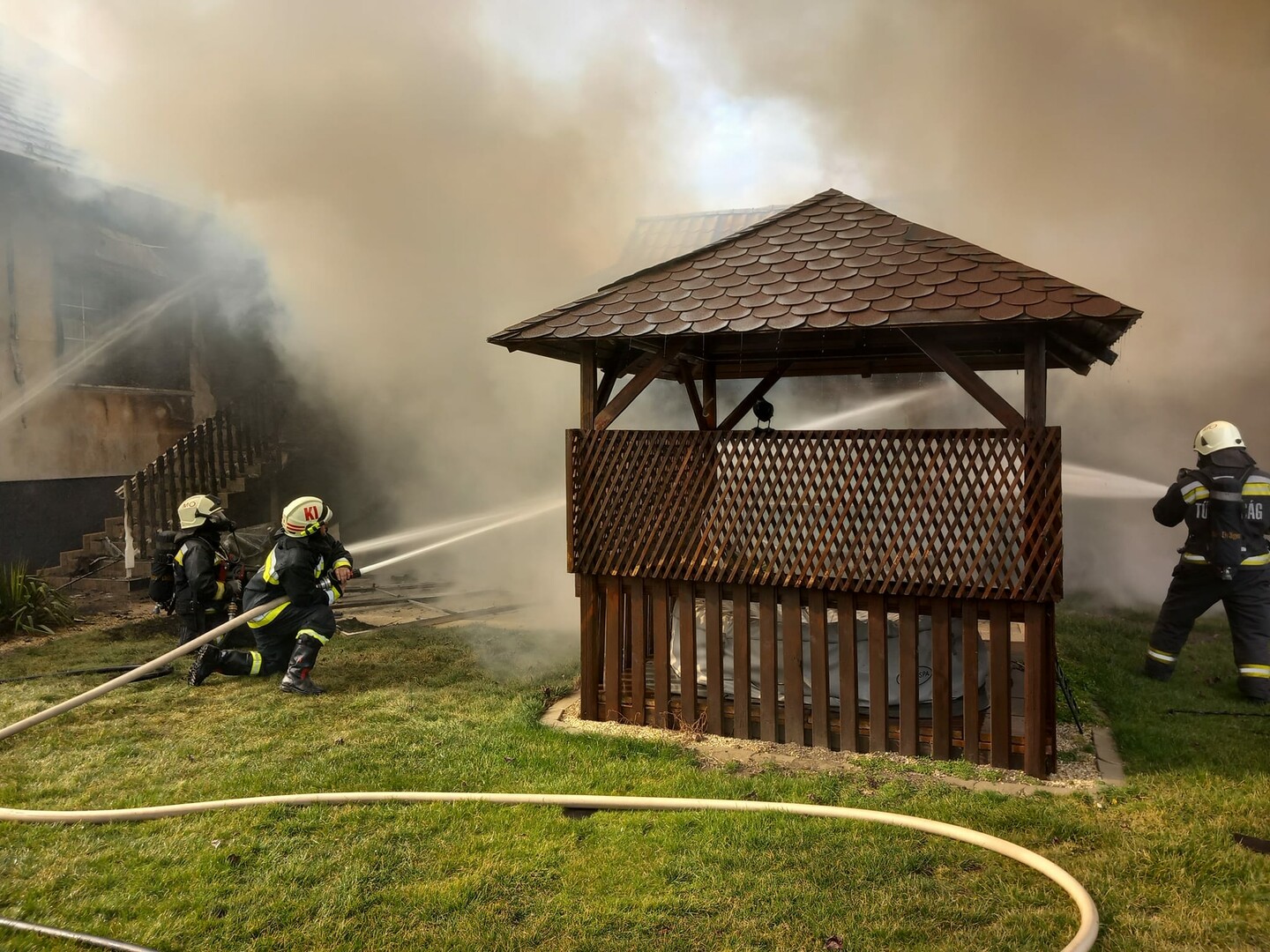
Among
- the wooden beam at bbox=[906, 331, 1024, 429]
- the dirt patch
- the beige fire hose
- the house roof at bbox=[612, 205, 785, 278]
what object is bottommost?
the dirt patch

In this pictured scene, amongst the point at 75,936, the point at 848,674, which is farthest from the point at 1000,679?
the point at 75,936

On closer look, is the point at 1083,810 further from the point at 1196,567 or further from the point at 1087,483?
the point at 1087,483

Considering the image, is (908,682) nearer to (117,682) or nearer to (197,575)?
(117,682)

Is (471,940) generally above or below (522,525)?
below

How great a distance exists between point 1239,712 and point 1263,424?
19.8 feet

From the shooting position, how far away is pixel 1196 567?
6.80 m

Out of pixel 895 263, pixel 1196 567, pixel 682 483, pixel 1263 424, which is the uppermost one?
pixel 895 263

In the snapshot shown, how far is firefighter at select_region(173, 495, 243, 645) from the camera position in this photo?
768 centimetres

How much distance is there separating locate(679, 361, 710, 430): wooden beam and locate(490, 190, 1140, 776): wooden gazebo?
48cm

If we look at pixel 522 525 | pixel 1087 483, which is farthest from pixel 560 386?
pixel 1087 483

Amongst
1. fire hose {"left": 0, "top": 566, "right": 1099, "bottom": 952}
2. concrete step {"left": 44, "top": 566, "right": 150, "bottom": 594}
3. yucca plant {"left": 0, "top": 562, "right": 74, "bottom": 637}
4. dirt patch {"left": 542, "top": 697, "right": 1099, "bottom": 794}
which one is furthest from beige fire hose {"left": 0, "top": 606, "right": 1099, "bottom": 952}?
concrete step {"left": 44, "top": 566, "right": 150, "bottom": 594}

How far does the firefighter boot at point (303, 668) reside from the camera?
22.2 ft

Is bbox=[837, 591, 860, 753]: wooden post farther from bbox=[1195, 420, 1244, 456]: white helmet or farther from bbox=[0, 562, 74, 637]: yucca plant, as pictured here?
bbox=[0, 562, 74, 637]: yucca plant

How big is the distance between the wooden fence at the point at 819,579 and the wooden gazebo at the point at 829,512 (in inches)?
0.6
